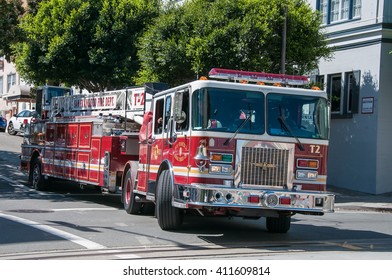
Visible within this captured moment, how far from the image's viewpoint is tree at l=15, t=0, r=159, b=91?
25.9 meters

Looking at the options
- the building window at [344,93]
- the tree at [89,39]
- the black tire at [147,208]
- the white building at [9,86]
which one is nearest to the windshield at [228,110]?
the black tire at [147,208]

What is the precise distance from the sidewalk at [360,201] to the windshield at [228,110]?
888 cm

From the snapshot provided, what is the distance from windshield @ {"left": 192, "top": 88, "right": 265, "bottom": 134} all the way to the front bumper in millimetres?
1029

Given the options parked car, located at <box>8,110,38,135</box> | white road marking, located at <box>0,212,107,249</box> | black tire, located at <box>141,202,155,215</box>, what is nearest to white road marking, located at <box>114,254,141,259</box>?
white road marking, located at <box>0,212,107,249</box>

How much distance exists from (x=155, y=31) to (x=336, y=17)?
7532 mm

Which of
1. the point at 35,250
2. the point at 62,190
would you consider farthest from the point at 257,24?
the point at 35,250

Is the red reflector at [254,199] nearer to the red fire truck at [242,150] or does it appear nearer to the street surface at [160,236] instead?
the red fire truck at [242,150]

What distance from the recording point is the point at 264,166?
35.1ft

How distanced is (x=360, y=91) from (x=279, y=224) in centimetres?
1170

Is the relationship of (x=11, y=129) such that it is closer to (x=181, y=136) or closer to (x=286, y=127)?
(x=181, y=136)

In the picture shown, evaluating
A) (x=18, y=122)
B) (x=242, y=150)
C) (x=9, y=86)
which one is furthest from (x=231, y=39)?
(x=9, y=86)

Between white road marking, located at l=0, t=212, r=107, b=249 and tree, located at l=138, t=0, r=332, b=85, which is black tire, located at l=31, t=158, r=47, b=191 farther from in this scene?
white road marking, located at l=0, t=212, r=107, b=249
